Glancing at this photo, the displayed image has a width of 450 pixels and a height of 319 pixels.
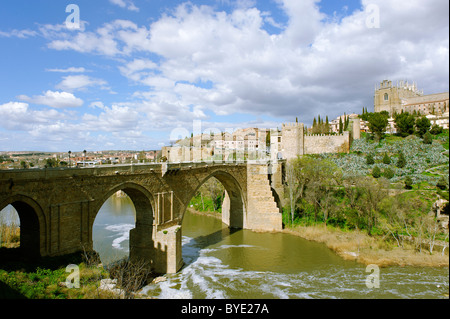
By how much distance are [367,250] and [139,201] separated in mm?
13500

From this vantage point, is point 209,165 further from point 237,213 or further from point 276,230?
point 276,230

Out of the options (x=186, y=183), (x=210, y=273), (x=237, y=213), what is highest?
(x=186, y=183)

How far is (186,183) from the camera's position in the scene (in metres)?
16.1

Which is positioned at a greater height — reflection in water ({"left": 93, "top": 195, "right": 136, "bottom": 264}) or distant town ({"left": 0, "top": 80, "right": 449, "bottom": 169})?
distant town ({"left": 0, "top": 80, "right": 449, "bottom": 169})

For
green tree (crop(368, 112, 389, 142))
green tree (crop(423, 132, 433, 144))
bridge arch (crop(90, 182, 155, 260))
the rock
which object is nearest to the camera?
the rock

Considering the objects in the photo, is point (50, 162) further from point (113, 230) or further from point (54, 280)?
point (113, 230)

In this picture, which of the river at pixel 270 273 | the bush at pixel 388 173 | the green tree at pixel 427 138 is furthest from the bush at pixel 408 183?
the green tree at pixel 427 138

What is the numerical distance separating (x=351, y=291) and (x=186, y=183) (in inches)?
390

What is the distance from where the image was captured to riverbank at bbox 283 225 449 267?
14586 millimetres

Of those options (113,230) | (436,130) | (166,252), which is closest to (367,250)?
(166,252)

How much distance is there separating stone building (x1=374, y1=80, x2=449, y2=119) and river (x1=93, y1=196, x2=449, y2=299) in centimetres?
4489

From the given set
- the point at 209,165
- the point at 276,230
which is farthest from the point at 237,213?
the point at 209,165

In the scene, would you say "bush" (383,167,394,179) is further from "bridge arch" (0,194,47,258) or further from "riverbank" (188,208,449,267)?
"bridge arch" (0,194,47,258)

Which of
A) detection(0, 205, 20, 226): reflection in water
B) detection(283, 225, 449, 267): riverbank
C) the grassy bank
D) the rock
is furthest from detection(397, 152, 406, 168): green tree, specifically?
detection(0, 205, 20, 226): reflection in water
